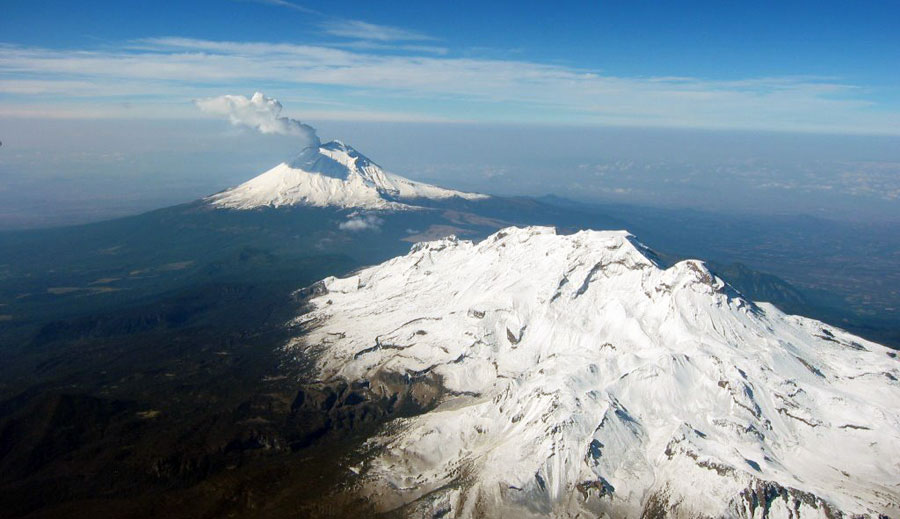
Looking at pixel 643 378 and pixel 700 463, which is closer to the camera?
pixel 700 463

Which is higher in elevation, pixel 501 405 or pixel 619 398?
pixel 619 398

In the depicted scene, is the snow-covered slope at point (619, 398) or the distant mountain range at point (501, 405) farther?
the distant mountain range at point (501, 405)

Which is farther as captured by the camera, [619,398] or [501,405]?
[501,405]

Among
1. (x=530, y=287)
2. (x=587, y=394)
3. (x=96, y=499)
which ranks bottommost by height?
(x=96, y=499)

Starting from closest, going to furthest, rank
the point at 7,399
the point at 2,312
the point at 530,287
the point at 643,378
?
the point at 643,378 → the point at 7,399 → the point at 530,287 → the point at 2,312

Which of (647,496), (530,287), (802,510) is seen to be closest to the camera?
(802,510)

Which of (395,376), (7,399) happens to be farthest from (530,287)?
(7,399)

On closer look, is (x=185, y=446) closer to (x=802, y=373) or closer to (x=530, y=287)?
(x=530, y=287)

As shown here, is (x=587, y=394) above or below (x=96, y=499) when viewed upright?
above
